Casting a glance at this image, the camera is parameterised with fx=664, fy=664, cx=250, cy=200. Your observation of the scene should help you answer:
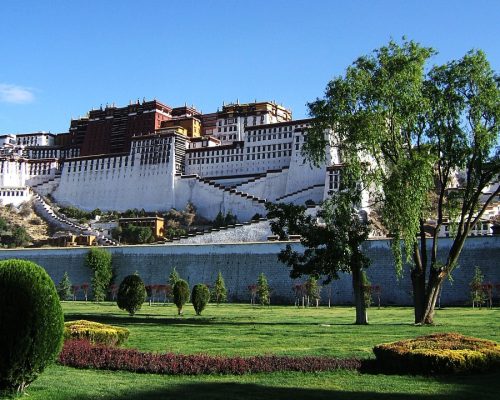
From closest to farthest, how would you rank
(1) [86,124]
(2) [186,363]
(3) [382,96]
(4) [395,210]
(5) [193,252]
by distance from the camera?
(2) [186,363] < (4) [395,210] < (3) [382,96] < (5) [193,252] < (1) [86,124]

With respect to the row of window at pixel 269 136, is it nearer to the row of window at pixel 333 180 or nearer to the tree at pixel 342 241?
the row of window at pixel 333 180

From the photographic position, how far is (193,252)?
42.1 metres

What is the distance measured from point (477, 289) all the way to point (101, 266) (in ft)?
78.3

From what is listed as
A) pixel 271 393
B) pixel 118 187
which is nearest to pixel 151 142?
pixel 118 187

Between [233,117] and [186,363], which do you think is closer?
[186,363]

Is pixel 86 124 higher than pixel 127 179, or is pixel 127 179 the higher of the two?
pixel 86 124

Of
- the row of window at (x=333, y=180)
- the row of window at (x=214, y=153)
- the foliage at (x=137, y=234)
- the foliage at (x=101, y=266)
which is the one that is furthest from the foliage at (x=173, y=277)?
the row of window at (x=214, y=153)

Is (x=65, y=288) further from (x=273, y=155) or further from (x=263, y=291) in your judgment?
(x=273, y=155)

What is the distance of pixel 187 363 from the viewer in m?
9.37

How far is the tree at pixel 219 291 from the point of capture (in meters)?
36.7

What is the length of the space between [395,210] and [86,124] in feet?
269

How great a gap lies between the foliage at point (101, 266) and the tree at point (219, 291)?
7.56 m

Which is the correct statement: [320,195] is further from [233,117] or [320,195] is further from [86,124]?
[86,124]

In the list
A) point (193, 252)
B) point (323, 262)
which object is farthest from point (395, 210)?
point (193, 252)
